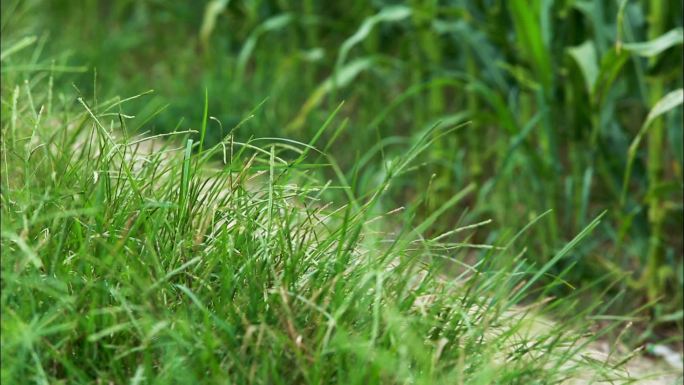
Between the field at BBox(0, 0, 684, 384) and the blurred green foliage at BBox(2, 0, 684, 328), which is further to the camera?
the blurred green foliage at BBox(2, 0, 684, 328)

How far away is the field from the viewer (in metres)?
1.27

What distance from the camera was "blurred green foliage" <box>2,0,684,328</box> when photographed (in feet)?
8.09

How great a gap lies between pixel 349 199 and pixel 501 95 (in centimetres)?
133

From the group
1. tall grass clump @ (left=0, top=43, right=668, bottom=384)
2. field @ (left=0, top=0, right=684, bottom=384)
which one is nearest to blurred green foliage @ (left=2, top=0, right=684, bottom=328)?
field @ (left=0, top=0, right=684, bottom=384)

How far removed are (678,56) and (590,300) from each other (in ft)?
1.94

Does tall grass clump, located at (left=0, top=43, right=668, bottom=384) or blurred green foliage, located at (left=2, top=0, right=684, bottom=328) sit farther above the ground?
tall grass clump, located at (left=0, top=43, right=668, bottom=384)

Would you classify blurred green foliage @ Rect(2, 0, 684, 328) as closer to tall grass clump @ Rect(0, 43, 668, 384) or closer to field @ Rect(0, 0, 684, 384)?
field @ Rect(0, 0, 684, 384)

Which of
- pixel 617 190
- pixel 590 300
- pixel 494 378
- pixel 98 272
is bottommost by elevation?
pixel 590 300

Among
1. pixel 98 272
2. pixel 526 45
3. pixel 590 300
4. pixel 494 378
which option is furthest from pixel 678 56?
pixel 98 272

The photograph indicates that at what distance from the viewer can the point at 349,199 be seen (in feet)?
5.45

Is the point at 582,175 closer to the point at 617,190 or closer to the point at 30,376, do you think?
the point at 617,190

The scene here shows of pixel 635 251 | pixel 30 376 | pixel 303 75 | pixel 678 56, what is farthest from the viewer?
pixel 303 75

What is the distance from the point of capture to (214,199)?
1.48m

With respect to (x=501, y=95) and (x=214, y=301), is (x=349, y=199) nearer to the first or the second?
(x=214, y=301)
